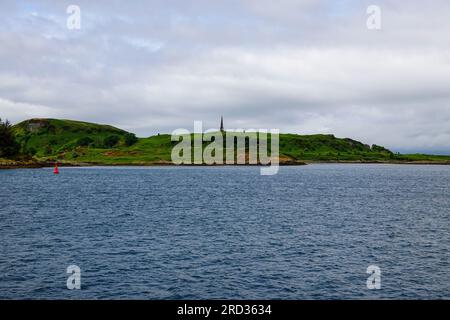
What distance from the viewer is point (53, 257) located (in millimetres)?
43219

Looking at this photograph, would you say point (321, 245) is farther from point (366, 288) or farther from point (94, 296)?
point (94, 296)

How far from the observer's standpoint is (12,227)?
59906 mm

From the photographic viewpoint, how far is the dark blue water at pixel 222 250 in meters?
34.2

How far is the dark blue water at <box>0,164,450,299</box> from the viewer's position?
34241 millimetres

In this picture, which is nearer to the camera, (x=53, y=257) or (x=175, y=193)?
(x=53, y=257)

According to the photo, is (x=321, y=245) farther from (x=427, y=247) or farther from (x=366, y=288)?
(x=366, y=288)

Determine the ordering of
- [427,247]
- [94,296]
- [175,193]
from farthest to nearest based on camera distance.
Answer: [175,193] → [427,247] → [94,296]

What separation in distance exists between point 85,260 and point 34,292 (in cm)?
939

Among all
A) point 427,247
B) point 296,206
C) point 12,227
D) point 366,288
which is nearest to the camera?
point 366,288

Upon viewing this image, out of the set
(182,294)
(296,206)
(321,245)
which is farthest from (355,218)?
(182,294)

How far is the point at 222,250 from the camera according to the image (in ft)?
155
